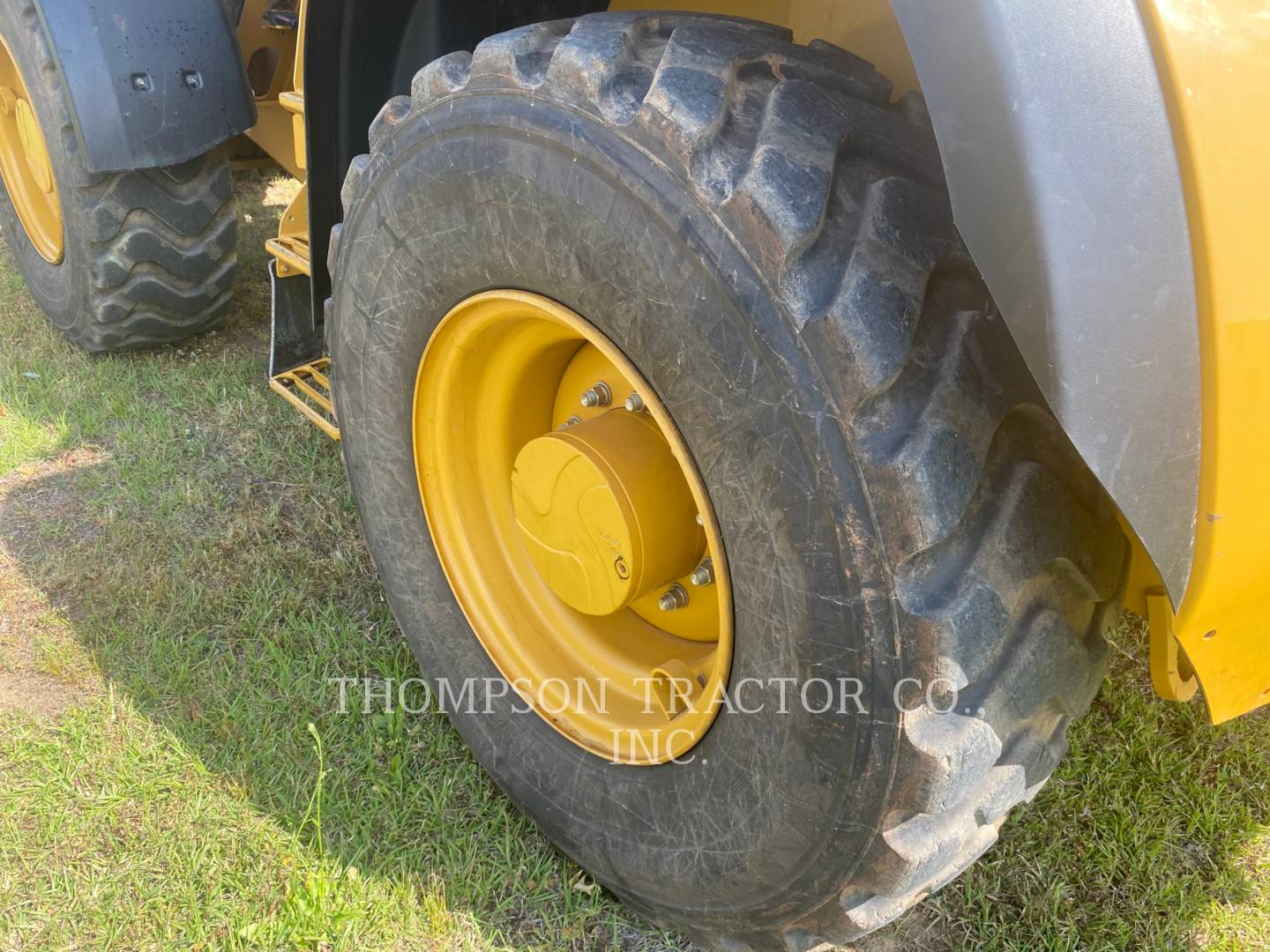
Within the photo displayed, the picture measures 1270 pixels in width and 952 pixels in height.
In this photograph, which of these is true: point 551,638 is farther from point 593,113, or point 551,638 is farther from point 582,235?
point 593,113

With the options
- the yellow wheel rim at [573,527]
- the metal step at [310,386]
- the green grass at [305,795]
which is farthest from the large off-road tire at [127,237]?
the yellow wheel rim at [573,527]

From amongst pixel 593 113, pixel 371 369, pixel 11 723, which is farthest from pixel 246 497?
pixel 593 113

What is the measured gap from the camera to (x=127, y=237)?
9.47ft

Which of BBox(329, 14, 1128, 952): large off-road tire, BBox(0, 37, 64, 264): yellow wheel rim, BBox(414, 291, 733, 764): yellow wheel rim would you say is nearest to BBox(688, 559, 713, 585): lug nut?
BBox(414, 291, 733, 764): yellow wheel rim

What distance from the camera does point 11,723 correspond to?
79.5 inches

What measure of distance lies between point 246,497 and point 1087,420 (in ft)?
7.55

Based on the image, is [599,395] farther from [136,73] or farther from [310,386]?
[136,73]

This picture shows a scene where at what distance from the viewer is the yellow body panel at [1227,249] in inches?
32.2

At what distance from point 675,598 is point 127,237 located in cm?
219

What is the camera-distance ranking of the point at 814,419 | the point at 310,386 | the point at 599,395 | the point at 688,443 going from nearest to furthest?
1. the point at 814,419
2. the point at 688,443
3. the point at 599,395
4. the point at 310,386

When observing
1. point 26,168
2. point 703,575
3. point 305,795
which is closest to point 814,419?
point 703,575

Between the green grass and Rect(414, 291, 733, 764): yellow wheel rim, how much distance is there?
1.13 ft

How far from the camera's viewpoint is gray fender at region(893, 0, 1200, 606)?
0.83m

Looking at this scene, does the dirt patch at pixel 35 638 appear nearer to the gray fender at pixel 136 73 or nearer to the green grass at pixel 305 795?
the green grass at pixel 305 795
